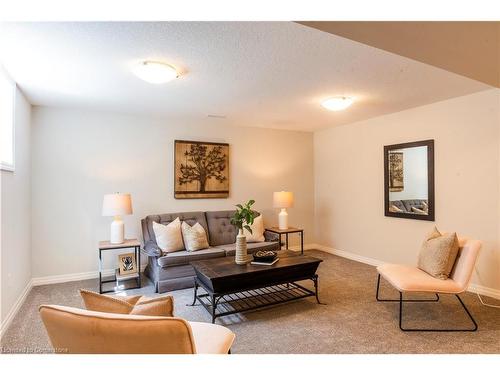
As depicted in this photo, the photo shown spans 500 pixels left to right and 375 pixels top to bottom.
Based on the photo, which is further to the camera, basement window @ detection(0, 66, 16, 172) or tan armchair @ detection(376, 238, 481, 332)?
basement window @ detection(0, 66, 16, 172)

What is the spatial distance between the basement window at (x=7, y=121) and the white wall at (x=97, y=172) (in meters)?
0.95

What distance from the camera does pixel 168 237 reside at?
371 centimetres

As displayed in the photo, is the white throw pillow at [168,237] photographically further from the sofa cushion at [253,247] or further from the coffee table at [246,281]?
the coffee table at [246,281]

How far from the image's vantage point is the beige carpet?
7.25 ft

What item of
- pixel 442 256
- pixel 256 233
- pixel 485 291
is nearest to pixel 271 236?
pixel 256 233

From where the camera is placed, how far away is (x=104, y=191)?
13.3 feet

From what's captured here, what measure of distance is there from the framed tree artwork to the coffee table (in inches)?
70.9

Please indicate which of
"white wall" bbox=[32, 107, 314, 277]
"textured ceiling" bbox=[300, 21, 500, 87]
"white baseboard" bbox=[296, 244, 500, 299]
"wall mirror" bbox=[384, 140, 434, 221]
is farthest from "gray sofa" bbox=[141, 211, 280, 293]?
"textured ceiling" bbox=[300, 21, 500, 87]

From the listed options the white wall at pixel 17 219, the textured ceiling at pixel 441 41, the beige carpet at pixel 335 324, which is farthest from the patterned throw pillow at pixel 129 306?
the white wall at pixel 17 219

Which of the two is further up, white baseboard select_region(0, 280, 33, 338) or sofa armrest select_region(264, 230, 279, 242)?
sofa armrest select_region(264, 230, 279, 242)

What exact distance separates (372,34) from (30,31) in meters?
2.41

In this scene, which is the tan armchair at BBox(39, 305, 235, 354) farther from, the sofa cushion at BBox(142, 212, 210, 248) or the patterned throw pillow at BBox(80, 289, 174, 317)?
the sofa cushion at BBox(142, 212, 210, 248)
